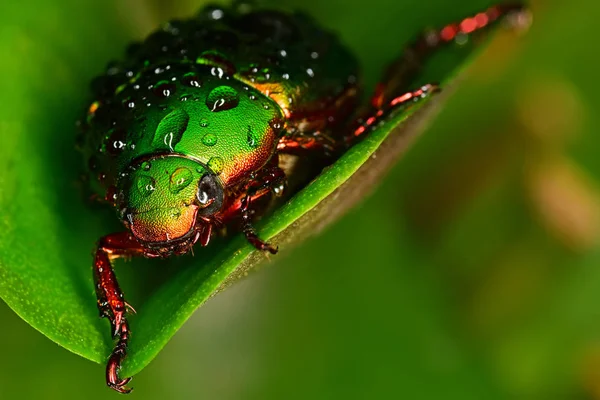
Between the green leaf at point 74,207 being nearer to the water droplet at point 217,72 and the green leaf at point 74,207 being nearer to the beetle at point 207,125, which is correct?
the beetle at point 207,125

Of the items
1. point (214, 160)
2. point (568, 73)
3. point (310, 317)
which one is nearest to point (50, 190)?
point (214, 160)

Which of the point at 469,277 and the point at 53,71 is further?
the point at 469,277

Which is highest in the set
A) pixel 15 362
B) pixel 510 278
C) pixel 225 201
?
pixel 225 201

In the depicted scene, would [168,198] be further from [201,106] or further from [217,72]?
[217,72]

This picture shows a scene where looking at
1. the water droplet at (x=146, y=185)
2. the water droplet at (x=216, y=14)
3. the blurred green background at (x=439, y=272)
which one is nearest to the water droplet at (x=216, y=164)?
the water droplet at (x=146, y=185)

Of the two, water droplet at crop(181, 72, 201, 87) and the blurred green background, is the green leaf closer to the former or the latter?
the blurred green background

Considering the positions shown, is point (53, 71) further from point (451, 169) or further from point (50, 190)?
point (451, 169)

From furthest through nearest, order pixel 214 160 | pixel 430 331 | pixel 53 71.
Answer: pixel 430 331 < pixel 53 71 < pixel 214 160
